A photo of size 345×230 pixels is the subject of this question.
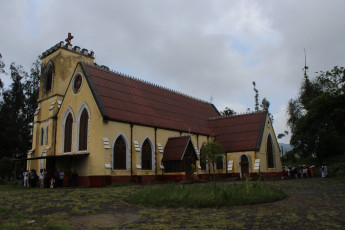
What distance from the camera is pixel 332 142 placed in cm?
4891

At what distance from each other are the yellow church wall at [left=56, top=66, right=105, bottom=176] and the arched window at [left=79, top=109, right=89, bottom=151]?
0.51m

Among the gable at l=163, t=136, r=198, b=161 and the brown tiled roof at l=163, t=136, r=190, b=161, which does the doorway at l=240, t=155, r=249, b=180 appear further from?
the brown tiled roof at l=163, t=136, r=190, b=161

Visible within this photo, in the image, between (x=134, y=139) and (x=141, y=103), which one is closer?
(x=134, y=139)

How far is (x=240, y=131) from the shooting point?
37812 mm

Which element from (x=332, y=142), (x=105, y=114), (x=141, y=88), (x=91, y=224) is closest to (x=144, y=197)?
(x=91, y=224)

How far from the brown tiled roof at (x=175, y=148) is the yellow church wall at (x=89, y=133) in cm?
687

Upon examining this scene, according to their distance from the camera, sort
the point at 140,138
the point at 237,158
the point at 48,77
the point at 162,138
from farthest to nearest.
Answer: the point at 237,158, the point at 48,77, the point at 162,138, the point at 140,138

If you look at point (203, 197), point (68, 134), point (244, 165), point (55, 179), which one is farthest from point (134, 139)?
point (203, 197)

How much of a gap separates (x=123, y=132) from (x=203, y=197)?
16.0 metres

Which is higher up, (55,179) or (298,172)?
(55,179)

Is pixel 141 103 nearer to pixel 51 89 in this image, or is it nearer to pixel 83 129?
pixel 83 129

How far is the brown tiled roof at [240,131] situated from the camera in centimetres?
3578

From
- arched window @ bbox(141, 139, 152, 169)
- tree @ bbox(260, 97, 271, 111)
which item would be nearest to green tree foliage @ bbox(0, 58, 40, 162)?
arched window @ bbox(141, 139, 152, 169)

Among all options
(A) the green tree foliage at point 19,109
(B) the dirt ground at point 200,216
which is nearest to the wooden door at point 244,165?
(B) the dirt ground at point 200,216
